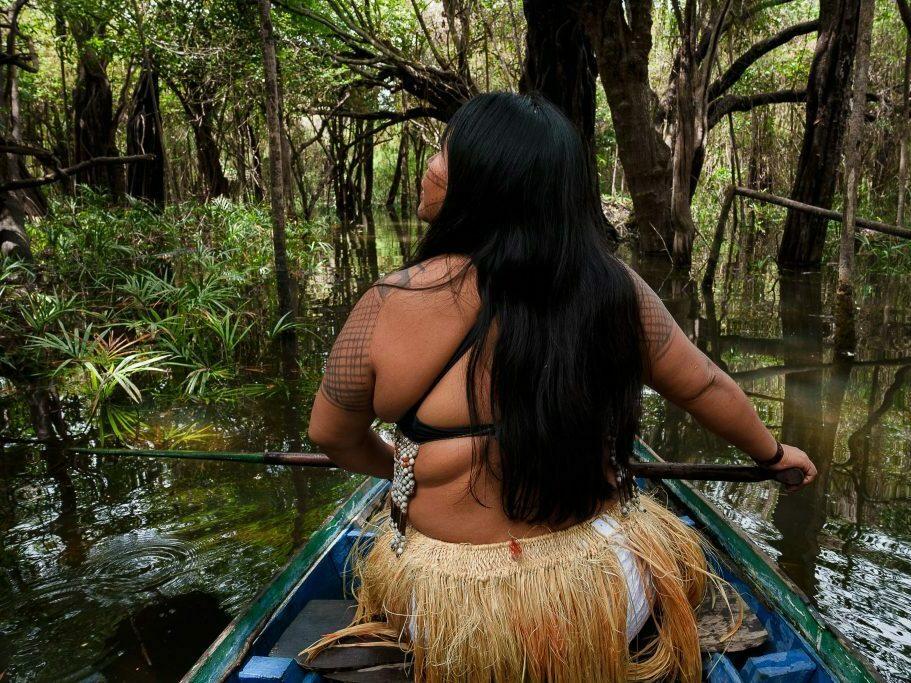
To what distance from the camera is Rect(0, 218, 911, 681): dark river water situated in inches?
105

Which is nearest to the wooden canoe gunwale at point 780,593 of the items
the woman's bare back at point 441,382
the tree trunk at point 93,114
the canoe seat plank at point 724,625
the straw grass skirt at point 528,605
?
the canoe seat plank at point 724,625

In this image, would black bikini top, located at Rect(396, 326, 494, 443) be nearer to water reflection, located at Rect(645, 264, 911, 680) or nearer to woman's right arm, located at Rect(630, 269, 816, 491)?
woman's right arm, located at Rect(630, 269, 816, 491)

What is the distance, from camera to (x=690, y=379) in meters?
1.45

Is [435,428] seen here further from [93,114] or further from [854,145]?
[93,114]

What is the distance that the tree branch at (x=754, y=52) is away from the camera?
9.24m

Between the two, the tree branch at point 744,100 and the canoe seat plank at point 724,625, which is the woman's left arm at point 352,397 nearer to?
the canoe seat plank at point 724,625

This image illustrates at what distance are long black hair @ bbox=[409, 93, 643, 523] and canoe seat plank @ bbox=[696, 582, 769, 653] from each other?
21.4 inches

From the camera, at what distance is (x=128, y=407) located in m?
4.83

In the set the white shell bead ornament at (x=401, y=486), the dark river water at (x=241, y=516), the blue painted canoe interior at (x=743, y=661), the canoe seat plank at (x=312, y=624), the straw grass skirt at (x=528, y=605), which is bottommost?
the dark river water at (x=241, y=516)

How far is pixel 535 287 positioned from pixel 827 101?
8.18 metres

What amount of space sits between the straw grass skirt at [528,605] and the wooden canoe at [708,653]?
0.32 m

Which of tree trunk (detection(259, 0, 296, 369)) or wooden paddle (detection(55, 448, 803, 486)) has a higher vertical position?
tree trunk (detection(259, 0, 296, 369))

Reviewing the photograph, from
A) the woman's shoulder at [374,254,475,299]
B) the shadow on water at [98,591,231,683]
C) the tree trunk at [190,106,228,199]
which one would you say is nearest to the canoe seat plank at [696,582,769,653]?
the woman's shoulder at [374,254,475,299]

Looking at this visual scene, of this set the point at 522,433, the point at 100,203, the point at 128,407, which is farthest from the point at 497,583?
the point at 100,203
